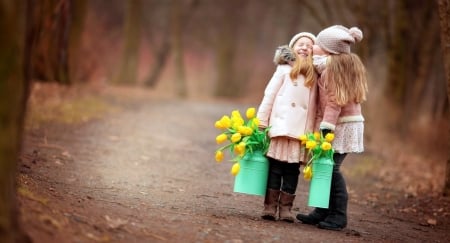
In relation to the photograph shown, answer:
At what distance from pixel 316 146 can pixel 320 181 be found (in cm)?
35

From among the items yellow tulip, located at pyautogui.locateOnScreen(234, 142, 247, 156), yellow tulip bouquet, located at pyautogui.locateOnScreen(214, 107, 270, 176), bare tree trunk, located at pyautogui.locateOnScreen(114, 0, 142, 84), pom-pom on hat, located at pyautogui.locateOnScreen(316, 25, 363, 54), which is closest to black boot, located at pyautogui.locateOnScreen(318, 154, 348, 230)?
yellow tulip bouquet, located at pyautogui.locateOnScreen(214, 107, 270, 176)

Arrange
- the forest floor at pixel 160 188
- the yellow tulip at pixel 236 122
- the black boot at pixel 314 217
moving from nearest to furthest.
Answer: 1. the forest floor at pixel 160 188
2. the yellow tulip at pixel 236 122
3. the black boot at pixel 314 217

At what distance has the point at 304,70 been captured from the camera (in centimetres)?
745

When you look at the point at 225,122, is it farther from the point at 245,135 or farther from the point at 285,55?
the point at 285,55

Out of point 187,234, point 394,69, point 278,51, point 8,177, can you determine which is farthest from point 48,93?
point 8,177

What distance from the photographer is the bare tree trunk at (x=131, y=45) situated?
1195 inches

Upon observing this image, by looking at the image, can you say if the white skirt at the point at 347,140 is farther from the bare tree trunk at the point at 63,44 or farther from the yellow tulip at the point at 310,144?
the bare tree trunk at the point at 63,44

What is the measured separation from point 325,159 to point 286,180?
17.5 inches

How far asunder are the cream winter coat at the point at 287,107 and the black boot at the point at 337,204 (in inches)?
19.8

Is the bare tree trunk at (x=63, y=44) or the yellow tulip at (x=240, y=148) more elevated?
Result: the bare tree trunk at (x=63, y=44)

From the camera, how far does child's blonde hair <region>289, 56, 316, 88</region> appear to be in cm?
741

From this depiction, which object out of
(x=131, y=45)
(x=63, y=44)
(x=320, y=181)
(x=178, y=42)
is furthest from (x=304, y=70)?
(x=178, y=42)

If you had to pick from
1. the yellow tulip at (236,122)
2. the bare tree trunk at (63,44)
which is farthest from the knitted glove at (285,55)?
the bare tree trunk at (63,44)

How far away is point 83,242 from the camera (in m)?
5.20
